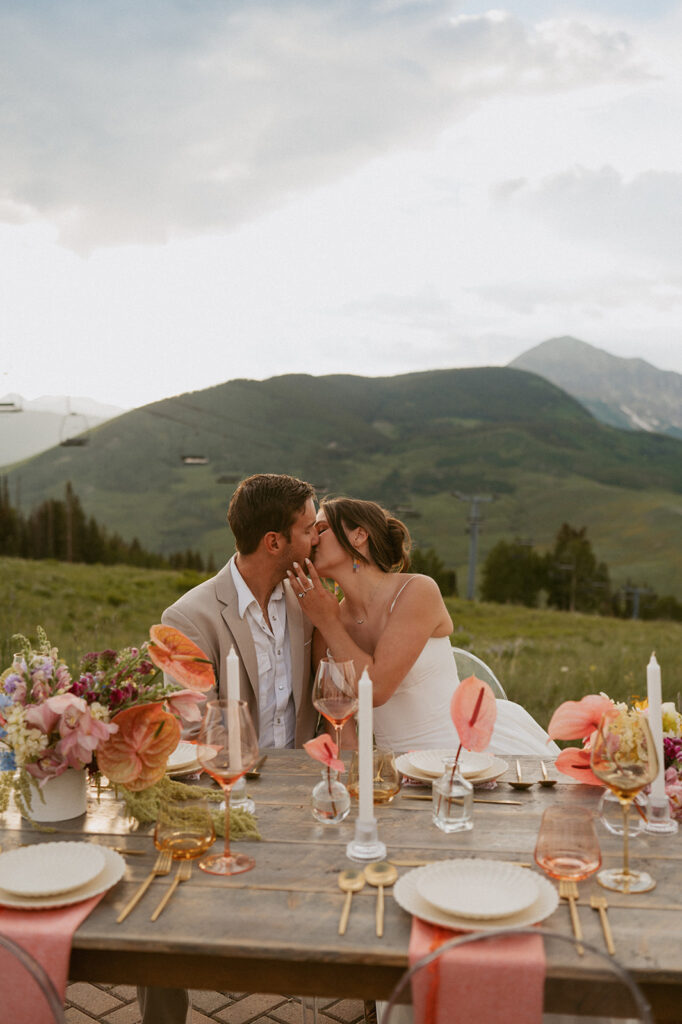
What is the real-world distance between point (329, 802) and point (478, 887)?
57cm

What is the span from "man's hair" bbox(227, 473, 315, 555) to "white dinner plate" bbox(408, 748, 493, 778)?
4.59 ft

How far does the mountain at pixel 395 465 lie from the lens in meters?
86.7

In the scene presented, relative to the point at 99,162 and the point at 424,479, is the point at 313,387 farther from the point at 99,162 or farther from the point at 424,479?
the point at 99,162

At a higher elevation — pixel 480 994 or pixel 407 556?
pixel 407 556

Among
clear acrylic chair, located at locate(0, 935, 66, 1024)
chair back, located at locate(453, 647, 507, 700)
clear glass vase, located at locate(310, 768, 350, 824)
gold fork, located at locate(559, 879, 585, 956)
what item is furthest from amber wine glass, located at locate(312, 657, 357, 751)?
chair back, located at locate(453, 647, 507, 700)

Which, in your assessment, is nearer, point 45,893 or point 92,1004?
point 45,893

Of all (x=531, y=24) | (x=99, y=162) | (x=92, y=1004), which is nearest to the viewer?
(x=92, y=1004)

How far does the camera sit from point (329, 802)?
2.41m

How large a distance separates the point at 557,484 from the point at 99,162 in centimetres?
7987

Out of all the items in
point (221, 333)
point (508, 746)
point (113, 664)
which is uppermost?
point (221, 333)

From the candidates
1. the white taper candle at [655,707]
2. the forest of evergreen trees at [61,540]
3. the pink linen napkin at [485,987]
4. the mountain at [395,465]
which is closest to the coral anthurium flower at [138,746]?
the pink linen napkin at [485,987]

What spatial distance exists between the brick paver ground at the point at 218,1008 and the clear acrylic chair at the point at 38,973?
1859 mm

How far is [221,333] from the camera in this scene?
192 ft

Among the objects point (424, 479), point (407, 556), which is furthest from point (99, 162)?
point (424, 479)
